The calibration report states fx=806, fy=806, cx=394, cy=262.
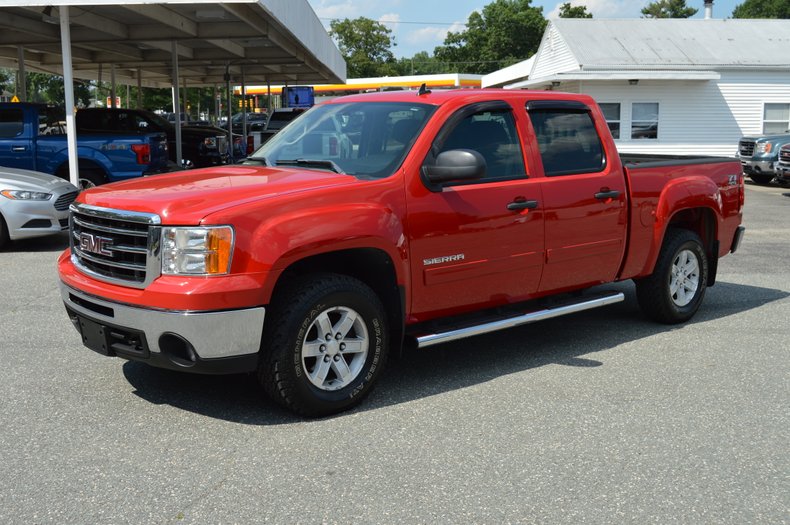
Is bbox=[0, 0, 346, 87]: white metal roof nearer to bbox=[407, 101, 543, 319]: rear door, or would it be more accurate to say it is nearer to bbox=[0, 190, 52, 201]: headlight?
bbox=[0, 190, 52, 201]: headlight

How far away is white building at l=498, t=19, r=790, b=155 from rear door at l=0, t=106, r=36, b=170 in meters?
18.9

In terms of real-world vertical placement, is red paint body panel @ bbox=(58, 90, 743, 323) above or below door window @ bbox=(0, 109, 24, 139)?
below

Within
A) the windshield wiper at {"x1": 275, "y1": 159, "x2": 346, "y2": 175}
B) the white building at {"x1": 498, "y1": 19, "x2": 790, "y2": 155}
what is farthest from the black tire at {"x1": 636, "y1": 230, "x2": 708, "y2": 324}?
the white building at {"x1": 498, "y1": 19, "x2": 790, "y2": 155}

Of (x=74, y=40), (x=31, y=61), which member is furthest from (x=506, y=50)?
(x=74, y=40)

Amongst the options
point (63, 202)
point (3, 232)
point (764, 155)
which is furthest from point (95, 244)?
point (764, 155)

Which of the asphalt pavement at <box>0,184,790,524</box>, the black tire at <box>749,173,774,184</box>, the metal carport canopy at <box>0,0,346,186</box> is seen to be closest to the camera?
the asphalt pavement at <box>0,184,790,524</box>

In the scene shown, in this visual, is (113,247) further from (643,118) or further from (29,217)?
(643,118)

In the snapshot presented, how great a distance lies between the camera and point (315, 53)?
20156 mm

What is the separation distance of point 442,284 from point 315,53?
16.1m

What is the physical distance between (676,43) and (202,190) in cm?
2846

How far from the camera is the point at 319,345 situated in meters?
4.56

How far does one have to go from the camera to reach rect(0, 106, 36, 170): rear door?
43.7 ft

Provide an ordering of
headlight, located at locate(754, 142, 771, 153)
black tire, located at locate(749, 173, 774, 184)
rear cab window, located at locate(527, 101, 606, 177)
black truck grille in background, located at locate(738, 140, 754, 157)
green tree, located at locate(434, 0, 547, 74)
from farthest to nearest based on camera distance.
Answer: green tree, located at locate(434, 0, 547, 74)
black truck grille in background, located at locate(738, 140, 754, 157)
black tire, located at locate(749, 173, 774, 184)
headlight, located at locate(754, 142, 771, 153)
rear cab window, located at locate(527, 101, 606, 177)

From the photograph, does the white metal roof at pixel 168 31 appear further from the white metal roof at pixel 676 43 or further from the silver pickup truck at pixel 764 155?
the silver pickup truck at pixel 764 155
